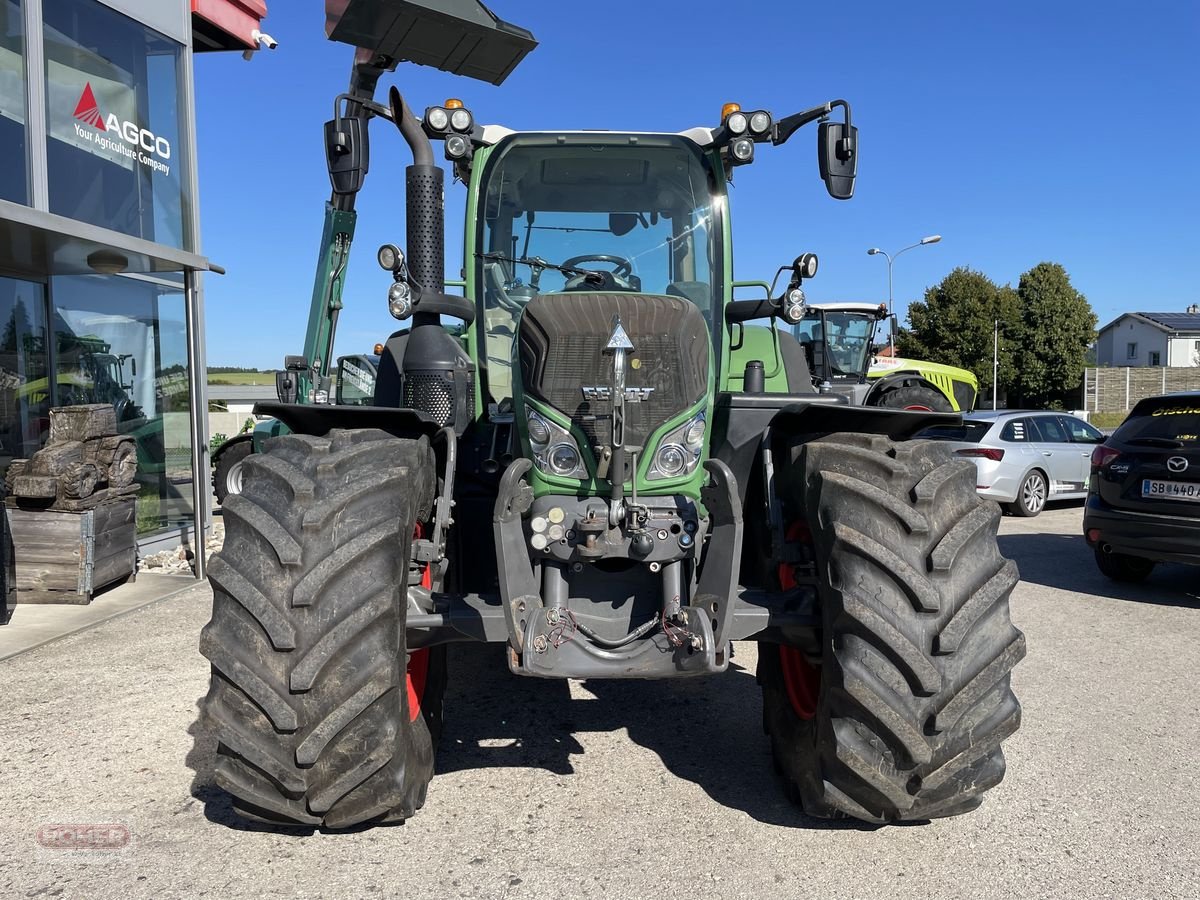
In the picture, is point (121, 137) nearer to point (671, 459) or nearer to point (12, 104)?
point (12, 104)

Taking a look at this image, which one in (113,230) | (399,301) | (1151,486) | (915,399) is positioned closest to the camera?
(399,301)

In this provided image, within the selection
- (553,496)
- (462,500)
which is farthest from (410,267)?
(553,496)

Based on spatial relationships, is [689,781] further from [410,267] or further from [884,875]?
[410,267]

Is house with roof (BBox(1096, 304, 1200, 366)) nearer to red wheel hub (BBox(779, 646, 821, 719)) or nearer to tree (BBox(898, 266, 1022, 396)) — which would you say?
tree (BBox(898, 266, 1022, 396))

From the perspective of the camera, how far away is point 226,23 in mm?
11531

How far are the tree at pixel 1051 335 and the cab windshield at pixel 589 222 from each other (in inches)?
1723

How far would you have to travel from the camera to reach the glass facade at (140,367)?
8.92 metres

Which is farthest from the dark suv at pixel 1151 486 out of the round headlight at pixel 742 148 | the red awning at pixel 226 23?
the red awning at pixel 226 23

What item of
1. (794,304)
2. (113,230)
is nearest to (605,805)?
(794,304)

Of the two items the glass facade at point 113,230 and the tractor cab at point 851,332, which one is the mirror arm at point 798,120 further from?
the tractor cab at point 851,332

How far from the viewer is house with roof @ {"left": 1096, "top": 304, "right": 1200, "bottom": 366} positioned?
54.4 meters

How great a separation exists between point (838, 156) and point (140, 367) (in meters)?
7.88

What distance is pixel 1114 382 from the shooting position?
40969 mm

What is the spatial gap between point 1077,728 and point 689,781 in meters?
2.04
